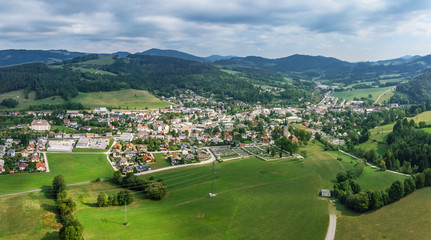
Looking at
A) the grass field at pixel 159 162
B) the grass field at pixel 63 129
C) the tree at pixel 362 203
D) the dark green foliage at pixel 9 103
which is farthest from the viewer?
the dark green foliage at pixel 9 103

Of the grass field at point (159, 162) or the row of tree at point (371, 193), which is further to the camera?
the grass field at point (159, 162)

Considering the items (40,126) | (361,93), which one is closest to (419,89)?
(361,93)

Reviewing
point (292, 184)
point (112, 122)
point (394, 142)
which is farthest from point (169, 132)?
point (394, 142)

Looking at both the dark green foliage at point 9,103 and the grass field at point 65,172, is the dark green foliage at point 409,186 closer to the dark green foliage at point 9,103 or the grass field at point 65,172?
the grass field at point 65,172

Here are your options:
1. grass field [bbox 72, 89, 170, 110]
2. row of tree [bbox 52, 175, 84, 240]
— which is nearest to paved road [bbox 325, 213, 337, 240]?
row of tree [bbox 52, 175, 84, 240]

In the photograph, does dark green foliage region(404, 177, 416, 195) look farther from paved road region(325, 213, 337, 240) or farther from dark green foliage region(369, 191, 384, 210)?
paved road region(325, 213, 337, 240)

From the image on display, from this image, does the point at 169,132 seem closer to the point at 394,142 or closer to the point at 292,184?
the point at 292,184

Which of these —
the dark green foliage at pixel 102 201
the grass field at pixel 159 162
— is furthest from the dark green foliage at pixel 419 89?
the dark green foliage at pixel 102 201
